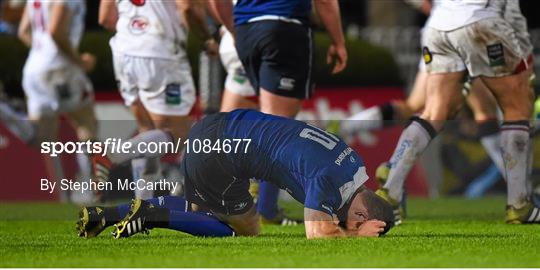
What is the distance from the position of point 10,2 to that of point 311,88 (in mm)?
6462

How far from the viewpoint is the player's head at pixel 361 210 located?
812cm

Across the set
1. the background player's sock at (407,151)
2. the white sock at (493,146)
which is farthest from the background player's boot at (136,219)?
the white sock at (493,146)

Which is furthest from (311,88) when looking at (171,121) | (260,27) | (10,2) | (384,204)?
(10,2)

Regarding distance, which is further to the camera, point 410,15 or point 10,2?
point 410,15

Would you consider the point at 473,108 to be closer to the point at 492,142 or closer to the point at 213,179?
the point at 492,142

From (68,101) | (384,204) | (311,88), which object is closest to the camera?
(384,204)

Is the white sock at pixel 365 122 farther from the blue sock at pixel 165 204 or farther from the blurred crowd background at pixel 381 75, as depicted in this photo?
the blue sock at pixel 165 204

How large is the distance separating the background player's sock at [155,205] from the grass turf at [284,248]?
0.13 metres

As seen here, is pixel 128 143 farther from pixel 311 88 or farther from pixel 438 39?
pixel 438 39

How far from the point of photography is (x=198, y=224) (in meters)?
8.41

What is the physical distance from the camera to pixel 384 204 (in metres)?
8.34

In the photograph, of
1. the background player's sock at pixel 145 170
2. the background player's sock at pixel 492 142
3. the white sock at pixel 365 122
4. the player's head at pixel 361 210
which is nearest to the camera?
the player's head at pixel 361 210

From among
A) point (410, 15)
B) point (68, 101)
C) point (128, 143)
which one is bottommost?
point (410, 15)

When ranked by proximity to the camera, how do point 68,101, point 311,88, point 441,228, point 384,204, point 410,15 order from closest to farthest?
point 384,204 → point 441,228 → point 311,88 → point 68,101 → point 410,15
